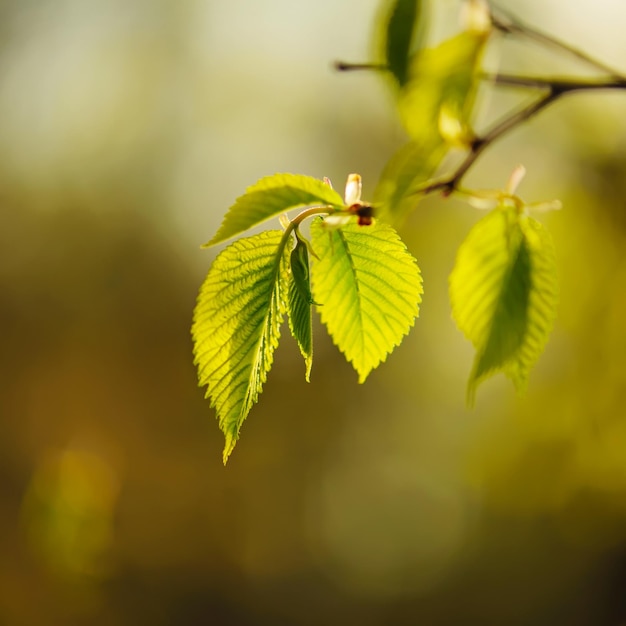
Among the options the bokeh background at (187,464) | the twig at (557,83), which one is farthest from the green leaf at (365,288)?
the bokeh background at (187,464)

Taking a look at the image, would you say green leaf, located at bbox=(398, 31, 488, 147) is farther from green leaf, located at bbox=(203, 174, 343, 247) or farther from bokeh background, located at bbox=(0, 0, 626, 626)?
bokeh background, located at bbox=(0, 0, 626, 626)

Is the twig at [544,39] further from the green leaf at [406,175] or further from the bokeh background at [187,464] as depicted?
the bokeh background at [187,464]

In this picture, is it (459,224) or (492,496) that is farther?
(492,496)

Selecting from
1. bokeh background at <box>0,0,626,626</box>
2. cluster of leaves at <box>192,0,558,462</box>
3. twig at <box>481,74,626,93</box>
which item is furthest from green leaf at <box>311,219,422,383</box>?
bokeh background at <box>0,0,626,626</box>

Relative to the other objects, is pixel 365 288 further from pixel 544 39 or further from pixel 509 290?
pixel 544 39

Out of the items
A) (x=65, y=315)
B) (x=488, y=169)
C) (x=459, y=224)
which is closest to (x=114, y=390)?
Answer: (x=65, y=315)

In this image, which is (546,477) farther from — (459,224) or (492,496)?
(459,224)
